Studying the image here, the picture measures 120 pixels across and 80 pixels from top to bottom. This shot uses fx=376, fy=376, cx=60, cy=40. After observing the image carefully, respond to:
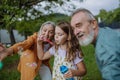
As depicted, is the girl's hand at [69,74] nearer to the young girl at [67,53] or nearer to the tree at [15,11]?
the young girl at [67,53]

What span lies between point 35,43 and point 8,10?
4125 mm

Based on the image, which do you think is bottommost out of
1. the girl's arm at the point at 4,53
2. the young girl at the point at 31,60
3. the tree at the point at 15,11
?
the tree at the point at 15,11

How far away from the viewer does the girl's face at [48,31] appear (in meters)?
4.80

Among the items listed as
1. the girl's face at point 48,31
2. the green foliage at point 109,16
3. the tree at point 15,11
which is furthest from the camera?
the green foliage at point 109,16

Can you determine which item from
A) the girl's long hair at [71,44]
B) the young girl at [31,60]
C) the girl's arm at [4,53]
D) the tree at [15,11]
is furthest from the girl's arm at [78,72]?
the tree at [15,11]

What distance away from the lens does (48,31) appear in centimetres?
480

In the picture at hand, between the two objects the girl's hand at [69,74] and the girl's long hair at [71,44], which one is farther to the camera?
the girl's long hair at [71,44]

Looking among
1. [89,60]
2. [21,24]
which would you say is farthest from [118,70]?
[89,60]

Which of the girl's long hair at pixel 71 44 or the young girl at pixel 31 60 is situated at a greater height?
the girl's long hair at pixel 71 44

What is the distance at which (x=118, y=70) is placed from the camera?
8.46ft

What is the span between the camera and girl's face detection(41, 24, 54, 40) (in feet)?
15.7

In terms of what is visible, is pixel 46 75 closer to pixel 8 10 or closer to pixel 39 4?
pixel 8 10

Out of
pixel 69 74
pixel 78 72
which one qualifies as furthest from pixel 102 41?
pixel 78 72

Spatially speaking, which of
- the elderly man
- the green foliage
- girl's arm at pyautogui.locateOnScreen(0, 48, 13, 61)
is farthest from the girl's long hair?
the green foliage
